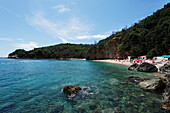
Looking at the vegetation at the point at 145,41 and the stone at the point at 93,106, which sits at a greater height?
the vegetation at the point at 145,41

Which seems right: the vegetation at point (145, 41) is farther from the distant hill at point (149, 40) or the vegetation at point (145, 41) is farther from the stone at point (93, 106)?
the stone at point (93, 106)

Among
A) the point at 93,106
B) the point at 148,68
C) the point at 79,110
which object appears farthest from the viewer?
the point at 148,68

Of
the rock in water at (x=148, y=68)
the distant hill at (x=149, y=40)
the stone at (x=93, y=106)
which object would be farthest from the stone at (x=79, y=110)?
the distant hill at (x=149, y=40)

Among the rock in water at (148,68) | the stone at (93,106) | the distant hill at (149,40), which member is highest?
the distant hill at (149,40)

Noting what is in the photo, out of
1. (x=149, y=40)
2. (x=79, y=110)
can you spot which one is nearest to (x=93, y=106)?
(x=79, y=110)

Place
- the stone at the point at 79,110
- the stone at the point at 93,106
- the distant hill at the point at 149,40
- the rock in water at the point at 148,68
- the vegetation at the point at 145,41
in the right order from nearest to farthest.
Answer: the stone at the point at 79,110 < the stone at the point at 93,106 < the rock in water at the point at 148,68 < the distant hill at the point at 149,40 < the vegetation at the point at 145,41

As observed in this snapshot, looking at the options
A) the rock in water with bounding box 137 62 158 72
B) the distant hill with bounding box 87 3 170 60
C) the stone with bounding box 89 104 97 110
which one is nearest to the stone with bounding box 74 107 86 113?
the stone with bounding box 89 104 97 110

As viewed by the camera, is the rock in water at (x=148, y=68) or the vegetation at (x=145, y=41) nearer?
the rock in water at (x=148, y=68)

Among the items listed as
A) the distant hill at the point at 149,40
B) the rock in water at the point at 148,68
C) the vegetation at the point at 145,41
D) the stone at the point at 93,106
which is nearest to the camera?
the stone at the point at 93,106

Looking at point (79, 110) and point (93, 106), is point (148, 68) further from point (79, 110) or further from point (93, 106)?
point (79, 110)

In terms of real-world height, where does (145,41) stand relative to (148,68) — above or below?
above

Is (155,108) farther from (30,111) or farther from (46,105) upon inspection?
(30,111)

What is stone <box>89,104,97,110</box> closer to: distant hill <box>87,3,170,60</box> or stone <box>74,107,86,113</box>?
stone <box>74,107,86,113</box>

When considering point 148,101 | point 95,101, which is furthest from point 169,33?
point 95,101
